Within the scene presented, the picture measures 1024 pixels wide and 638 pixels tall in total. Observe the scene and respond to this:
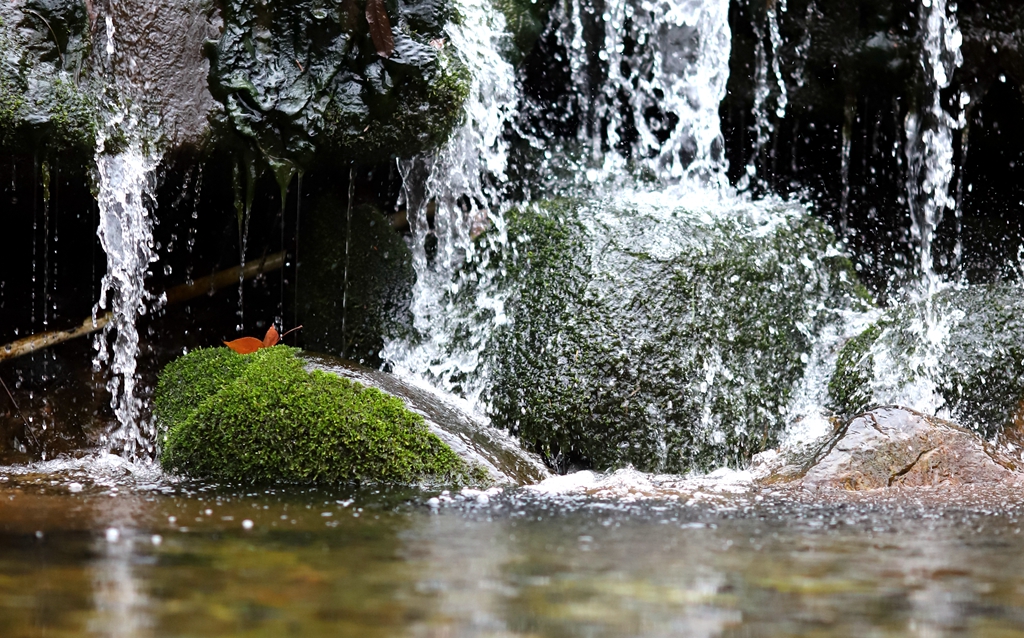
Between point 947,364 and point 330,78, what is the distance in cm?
367

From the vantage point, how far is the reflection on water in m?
1.77

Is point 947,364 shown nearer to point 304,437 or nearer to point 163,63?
point 304,437

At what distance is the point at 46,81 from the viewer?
4824 mm

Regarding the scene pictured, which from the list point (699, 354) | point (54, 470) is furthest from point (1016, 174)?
point (54, 470)

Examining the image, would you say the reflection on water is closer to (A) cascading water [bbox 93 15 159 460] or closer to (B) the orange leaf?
(B) the orange leaf

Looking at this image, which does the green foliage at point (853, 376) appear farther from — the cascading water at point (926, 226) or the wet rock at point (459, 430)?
the wet rock at point (459, 430)

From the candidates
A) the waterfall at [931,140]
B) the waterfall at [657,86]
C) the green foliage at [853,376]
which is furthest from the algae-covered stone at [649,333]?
the waterfall at [931,140]

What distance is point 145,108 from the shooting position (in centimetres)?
510

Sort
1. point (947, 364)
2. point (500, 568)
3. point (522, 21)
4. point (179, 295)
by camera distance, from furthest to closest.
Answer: point (522, 21)
point (179, 295)
point (947, 364)
point (500, 568)

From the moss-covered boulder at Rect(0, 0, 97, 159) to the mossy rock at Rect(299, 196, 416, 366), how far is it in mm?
1597

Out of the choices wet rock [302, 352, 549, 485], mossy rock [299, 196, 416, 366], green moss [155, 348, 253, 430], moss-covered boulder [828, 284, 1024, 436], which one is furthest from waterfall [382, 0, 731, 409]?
moss-covered boulder [828, 284, 1024, 436]

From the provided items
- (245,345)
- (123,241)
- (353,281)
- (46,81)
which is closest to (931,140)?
(353,281)

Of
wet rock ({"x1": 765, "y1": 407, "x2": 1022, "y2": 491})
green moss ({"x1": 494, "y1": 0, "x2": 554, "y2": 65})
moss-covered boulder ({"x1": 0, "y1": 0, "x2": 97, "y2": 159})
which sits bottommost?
wet rock ({"x1": 765, "y1": 407, "x2": 1022, "y2": 491})

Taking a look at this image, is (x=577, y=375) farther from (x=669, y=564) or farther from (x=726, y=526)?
(x=669, y=564)
